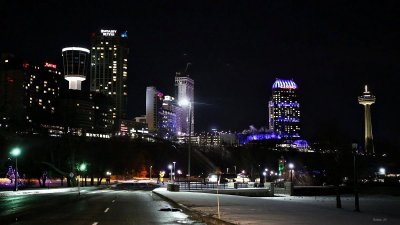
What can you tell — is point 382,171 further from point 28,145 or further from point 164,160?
point 28,145

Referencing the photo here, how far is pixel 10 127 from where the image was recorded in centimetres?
8650

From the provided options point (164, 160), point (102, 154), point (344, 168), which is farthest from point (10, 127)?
point (164, 160)

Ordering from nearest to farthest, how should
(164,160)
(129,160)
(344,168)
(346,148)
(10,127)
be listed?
(10,127) < (344,168) < (346,148) < (129,160) < (164,160)

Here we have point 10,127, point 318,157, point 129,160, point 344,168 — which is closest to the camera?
point 10,127

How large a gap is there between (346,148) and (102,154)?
50129 millimetres

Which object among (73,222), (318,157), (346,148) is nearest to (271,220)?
(73,222)

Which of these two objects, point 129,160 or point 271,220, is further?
point 129,160

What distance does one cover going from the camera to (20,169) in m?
90.5

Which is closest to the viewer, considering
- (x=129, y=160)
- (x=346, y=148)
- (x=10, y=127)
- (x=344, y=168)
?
(x=10, y=127)

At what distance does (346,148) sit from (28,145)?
201 feet

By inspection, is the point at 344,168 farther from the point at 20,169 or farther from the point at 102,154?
the point at 20,169

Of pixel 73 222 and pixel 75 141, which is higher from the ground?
pixel 75 141

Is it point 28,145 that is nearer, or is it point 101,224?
point 101,224

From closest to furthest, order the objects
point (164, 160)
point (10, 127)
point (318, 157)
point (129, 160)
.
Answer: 1. point (10, 127)
2. point (129, 160)
3. point (318, 157)
4. point (164, 160)
